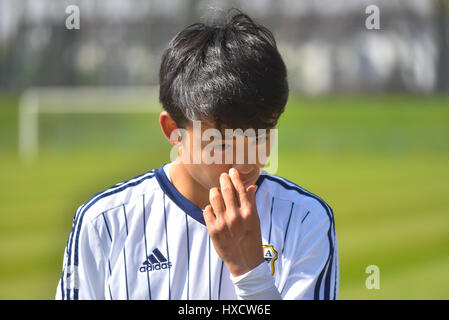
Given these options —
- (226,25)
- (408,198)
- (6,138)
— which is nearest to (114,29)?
(6,138)

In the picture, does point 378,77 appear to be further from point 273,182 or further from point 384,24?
point 273,182

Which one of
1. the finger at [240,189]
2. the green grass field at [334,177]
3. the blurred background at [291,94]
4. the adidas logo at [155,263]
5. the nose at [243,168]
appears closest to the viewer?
the finger at [240,189]

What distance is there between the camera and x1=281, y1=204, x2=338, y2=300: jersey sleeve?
4.97ft

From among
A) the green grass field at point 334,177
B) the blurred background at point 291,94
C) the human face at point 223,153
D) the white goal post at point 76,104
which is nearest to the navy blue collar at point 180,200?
the human face at point 223,153

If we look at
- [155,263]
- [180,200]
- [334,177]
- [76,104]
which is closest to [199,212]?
[180,200]

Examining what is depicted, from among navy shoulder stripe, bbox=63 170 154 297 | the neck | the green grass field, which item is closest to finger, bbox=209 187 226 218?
the neck

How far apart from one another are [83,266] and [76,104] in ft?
53.2

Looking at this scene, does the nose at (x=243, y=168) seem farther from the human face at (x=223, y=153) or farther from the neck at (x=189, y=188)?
the neck at (x=189, y=188)

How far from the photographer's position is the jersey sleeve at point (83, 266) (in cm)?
153

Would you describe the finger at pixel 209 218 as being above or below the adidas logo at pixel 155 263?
above

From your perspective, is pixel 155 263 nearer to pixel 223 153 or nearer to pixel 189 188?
pixel 189 188

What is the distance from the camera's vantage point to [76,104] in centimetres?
1714

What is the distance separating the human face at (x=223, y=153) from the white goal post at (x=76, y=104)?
15409 millimetres
